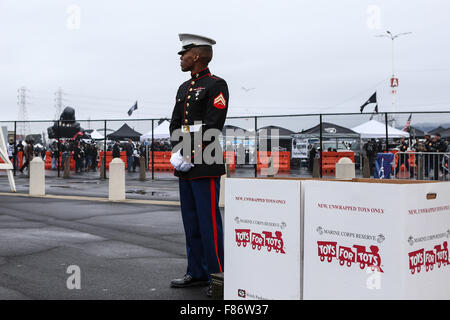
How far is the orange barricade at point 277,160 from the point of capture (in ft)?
70.4

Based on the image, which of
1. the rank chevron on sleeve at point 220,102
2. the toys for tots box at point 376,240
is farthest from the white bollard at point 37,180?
the toys for tots box at point 376,240

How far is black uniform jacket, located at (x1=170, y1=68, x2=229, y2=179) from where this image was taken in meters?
4.44

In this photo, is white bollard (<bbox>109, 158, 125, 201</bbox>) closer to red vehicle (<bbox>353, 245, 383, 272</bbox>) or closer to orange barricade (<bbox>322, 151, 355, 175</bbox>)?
orange barricade (<bbox>322, 151, 355, 175</bbox>)

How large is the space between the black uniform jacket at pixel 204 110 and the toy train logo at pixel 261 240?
152 cm

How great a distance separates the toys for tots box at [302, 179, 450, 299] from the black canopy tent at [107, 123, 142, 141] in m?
23.7

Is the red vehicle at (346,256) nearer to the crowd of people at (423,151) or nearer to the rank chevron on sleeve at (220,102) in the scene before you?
the rank chevron on sleeve at (220,102)

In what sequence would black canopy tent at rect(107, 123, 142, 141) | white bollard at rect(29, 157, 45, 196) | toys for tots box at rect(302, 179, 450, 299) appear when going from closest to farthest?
toys for tots box at rect(302, 179, 450, 299) → white bollard at rect(29, 157, 45, 196) → black canopy tent at rect(107, 123, 142, 141)

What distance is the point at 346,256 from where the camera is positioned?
2486 millimetres

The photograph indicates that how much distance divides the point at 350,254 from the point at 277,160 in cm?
1957

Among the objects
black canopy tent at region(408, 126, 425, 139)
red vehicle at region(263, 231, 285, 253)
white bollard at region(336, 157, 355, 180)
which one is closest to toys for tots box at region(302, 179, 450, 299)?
red vehicle at region(263, 231, 285, 253)
